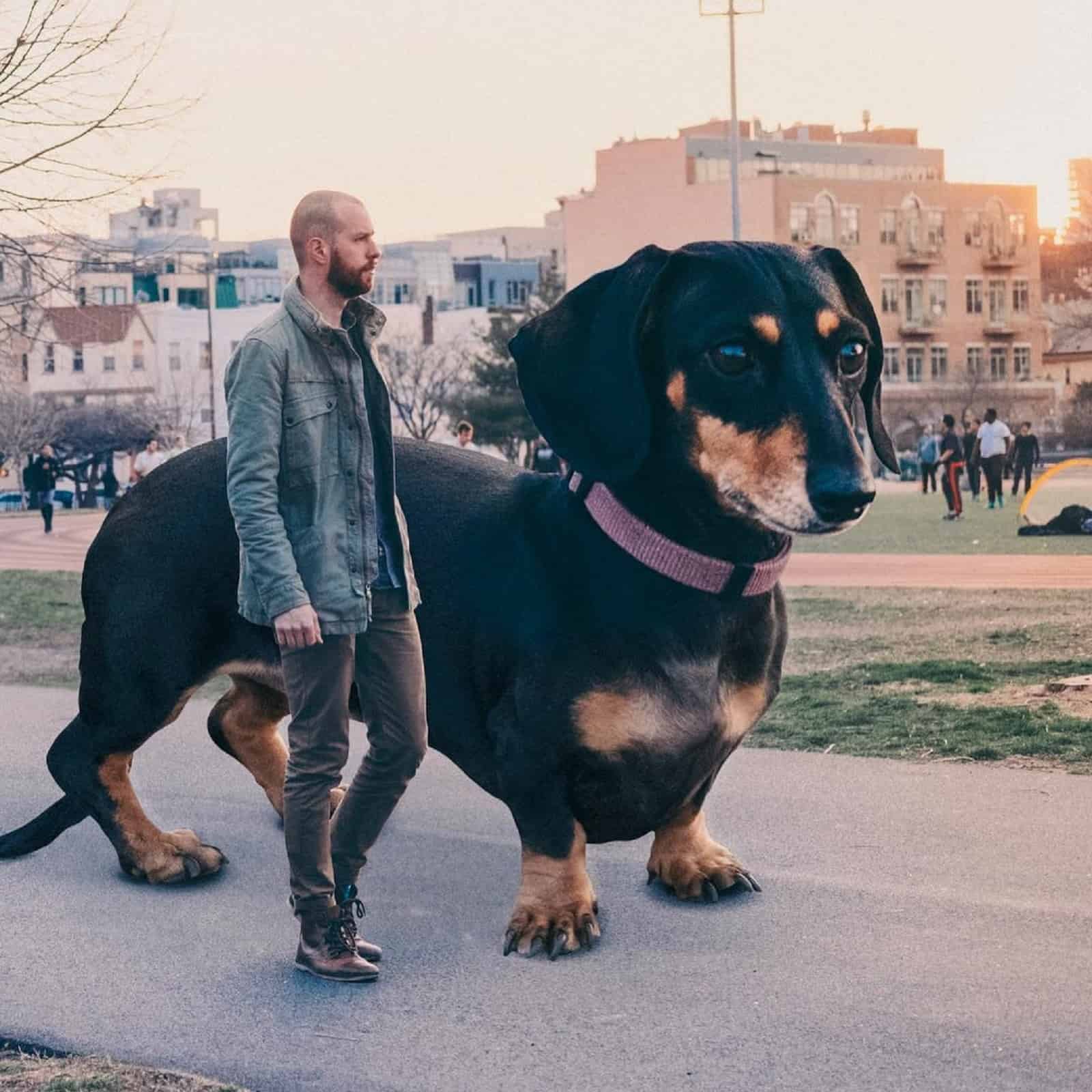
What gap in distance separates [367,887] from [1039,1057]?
87.4 inches

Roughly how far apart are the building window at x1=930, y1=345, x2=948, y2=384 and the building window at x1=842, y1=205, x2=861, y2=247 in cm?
652

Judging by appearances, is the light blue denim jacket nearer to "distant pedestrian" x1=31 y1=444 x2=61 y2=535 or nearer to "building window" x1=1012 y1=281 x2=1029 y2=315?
"distant pedestrian" x1=31 y1=444 x2=61 y2=535

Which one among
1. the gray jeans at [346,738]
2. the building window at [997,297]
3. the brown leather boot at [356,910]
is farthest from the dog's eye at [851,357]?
the building window at [997,297]

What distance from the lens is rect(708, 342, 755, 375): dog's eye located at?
4.25m

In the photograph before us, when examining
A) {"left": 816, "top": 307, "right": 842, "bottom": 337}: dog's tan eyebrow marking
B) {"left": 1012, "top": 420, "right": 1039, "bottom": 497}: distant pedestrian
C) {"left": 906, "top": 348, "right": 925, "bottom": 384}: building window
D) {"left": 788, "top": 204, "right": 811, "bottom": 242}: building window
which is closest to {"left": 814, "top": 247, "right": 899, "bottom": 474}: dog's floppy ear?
{"left": 816, "top": 307, "right": 842, "bottom": 337}: dog's tan eyebrow marking

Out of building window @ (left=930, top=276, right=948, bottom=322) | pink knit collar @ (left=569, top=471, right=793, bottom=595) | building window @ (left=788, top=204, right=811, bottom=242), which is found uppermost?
building window @ (left=788, top=204, right=811, bottom=242)

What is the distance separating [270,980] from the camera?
4.55 meters

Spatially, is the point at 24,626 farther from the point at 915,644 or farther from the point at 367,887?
the point at 367,887

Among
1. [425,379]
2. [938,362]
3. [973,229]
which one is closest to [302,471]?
[425,379]

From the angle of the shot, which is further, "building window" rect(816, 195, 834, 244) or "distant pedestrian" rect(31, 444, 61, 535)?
"building window" rect(816, 195, 834, 244)

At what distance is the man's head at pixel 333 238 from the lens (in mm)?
4453

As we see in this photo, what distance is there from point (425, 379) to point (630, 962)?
79128 millimetres

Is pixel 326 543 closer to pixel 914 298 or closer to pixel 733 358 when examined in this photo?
pixel 733 358

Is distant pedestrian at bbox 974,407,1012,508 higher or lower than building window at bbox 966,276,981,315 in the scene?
lower
